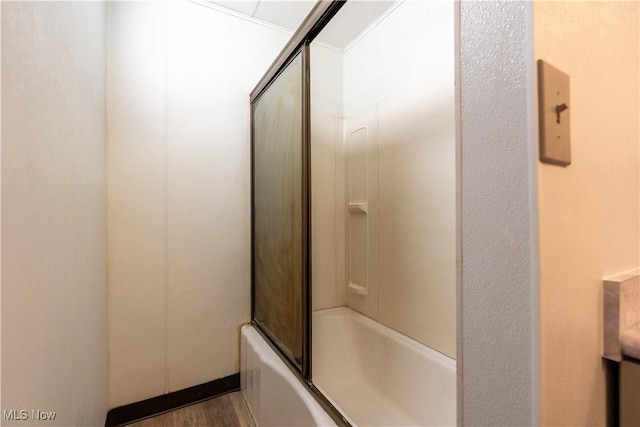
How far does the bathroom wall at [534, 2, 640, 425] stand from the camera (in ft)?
1.41

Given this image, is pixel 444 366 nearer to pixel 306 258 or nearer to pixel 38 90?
pixel 306 258

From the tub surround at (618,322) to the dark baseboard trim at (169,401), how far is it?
6.11 feet

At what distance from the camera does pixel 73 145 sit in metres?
0.91

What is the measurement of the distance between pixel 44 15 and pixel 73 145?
37 cm

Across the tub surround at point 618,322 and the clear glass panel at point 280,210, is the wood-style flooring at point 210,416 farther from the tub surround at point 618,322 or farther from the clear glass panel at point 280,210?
the tub surround at point 618,322

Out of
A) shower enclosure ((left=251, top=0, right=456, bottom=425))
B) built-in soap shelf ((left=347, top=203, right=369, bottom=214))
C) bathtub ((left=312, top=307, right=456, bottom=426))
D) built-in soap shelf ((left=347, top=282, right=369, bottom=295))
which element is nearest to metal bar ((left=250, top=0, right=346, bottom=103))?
shower enclosure ((left=251, top=0, right=456, bottom=425))

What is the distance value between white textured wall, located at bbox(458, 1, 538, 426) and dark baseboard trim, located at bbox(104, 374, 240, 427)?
168 cm

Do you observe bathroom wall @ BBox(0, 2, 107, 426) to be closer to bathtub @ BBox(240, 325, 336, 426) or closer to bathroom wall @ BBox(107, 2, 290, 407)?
bathroom wall @ BBox(107, 2, 290, 407)

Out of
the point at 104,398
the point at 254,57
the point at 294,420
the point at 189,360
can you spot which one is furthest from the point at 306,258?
the point at 254,57

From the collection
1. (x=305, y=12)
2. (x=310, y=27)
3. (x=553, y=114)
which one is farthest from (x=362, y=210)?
(x=553, y=114)

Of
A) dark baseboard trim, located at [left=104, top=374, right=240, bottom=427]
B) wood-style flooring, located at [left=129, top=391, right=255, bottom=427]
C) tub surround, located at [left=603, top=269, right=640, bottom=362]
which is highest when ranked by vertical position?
tub surround, located at [left=603, top=269, right=640, bottom=362]

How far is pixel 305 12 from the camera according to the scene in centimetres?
186

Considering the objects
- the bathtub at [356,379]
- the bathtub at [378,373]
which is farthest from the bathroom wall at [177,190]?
the bathtub at [378,373]

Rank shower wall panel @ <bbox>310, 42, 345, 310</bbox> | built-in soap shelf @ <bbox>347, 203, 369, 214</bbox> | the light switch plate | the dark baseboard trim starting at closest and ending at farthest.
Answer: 1. the light switch plate
2. the dark baseboard trim
3. built-in soap shelf @ <bbox>347, 203, 369, 214</bbox>
4. shower wall panel @ <bbox>310, 42, 345, 310</bbox>
